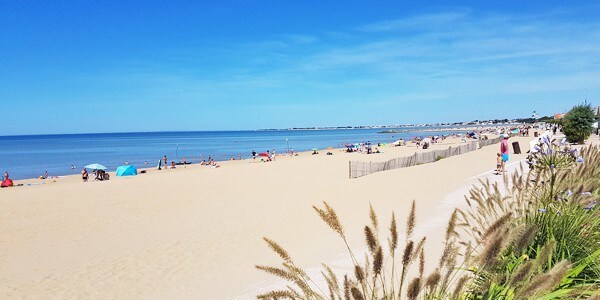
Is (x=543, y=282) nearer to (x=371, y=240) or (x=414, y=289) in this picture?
(x=414, y=289)

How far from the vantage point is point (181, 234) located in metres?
11.1

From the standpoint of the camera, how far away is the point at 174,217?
13602 millimetres

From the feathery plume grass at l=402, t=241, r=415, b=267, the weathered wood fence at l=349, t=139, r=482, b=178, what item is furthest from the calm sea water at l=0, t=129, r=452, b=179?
the feathery plume grass at l=402, t=241, r=415, b=267

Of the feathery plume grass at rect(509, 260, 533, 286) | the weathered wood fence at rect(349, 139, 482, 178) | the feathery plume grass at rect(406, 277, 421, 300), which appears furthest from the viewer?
the weathered wood fence at rect(349, 139, 482, 178)

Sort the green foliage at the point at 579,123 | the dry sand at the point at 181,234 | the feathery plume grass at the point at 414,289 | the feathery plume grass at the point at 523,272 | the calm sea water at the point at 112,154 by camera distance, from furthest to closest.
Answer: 1. the calm sea water at the point at 112,154
2. the green foliage at the point at 579,123
3. the dry sand at the point at 181,234
4. the feathery plume grass at the point at 523,272
5. the feathery plume grass at the point at 414,289

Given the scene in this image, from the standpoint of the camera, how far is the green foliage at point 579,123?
36.0m

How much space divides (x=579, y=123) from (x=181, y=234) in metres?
36.2

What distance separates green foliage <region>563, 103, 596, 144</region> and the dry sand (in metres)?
22.6

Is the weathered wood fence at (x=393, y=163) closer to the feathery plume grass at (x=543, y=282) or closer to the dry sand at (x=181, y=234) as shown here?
the dry sand at (x=181, y=234)

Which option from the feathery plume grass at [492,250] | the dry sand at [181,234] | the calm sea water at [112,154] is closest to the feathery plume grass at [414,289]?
the feathery plume grass at [492,250]

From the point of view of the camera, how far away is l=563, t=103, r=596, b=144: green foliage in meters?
36.0

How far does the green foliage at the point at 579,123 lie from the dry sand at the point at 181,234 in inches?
891

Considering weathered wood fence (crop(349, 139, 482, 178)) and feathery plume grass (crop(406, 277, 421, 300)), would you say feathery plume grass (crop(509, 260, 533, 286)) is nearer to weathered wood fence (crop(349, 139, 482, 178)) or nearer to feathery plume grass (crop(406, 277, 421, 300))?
feathery plume grass (crop(406, 277, 421, 300))

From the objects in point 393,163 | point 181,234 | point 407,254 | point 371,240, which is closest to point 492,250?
point 407,254
